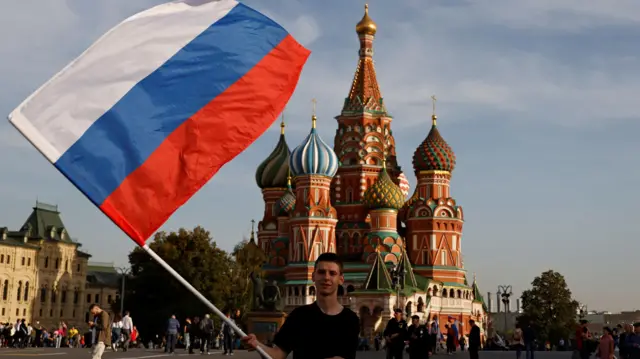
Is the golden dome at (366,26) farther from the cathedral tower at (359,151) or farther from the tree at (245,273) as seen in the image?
the tree at (245,273)

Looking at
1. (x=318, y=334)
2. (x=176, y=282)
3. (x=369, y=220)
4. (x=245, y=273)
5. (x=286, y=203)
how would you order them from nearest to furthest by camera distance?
(x=318, y=334) < (x=176, y=282) < (x=245, y=273) < (x=369, y=220) < (x=286, y=203)

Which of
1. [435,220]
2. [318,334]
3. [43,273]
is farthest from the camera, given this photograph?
[43,273]

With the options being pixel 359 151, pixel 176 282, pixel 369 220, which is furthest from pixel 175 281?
pixel 359 151

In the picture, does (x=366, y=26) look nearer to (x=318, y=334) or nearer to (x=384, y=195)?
(x=384, y=195)

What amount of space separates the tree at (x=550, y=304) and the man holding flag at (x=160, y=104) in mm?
60268

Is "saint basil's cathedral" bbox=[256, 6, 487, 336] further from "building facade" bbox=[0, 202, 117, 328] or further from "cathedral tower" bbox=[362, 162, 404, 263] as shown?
"building facade" bbox=[0, 202, 117, 328]

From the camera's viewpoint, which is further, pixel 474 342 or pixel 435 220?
pixel 435 220

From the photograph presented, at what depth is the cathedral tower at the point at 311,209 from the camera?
64062 mm

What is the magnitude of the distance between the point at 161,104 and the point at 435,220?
5988 centimetres

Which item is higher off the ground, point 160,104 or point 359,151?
point 359,151

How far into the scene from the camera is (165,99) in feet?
24.0

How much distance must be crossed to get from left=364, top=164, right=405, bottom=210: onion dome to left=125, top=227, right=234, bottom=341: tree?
15.4 m

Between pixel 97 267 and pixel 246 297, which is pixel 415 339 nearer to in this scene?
pixel 246 297

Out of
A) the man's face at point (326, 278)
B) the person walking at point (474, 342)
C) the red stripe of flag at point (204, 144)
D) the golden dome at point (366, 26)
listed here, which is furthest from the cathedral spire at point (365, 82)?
the man's face at point (326, 278)
